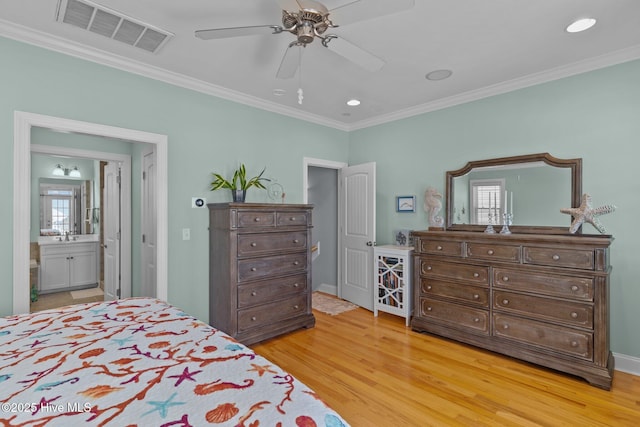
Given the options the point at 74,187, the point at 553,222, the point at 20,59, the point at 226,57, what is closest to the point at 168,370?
the point at 226,57

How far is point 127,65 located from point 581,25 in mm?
3612

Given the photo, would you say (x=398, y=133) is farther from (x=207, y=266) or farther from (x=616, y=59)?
(x=207, y=266)

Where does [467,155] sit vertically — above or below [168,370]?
above

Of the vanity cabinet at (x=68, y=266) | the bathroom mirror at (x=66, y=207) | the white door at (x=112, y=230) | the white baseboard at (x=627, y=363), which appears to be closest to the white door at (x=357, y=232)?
the white baseboard at (x=627, y=363)

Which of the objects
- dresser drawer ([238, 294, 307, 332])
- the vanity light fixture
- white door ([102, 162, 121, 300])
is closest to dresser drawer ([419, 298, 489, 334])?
dresser drawer ([238, 294, 307, 332])

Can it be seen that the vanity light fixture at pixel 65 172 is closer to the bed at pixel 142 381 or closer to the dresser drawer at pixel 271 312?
the dresser drawer at pixel 271 312

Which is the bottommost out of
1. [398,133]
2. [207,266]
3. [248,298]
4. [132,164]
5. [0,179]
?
[248,298]

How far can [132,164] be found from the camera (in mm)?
4090

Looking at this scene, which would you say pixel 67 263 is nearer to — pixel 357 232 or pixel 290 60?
pixel 357 232

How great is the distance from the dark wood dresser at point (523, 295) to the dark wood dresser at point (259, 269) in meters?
1.30

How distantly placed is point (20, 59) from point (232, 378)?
2890 mm

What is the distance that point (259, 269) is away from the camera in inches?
126

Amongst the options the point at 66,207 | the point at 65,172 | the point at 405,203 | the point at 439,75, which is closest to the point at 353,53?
the point at 439,75

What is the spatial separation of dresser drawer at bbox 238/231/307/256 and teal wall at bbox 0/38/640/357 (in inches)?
20.8
